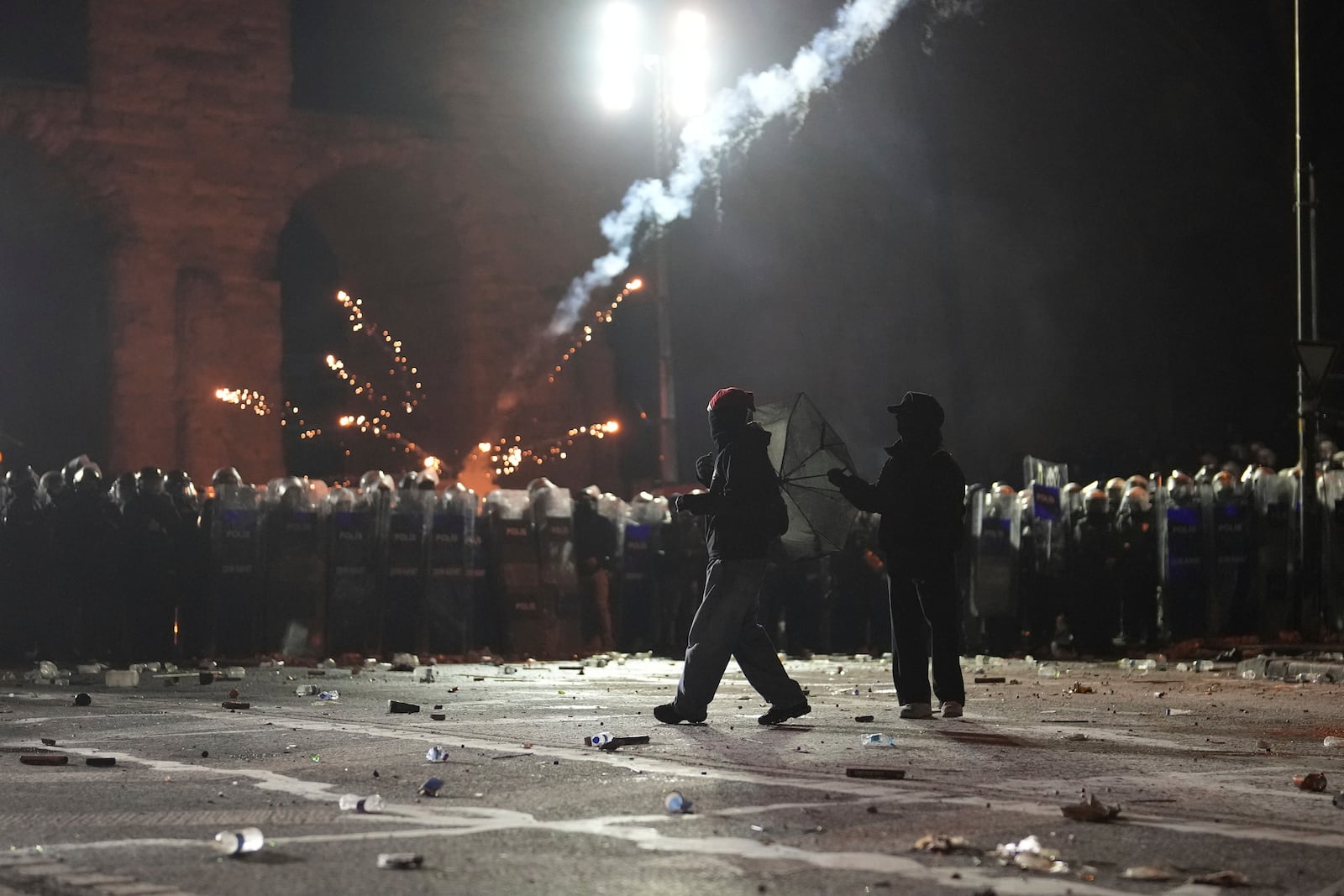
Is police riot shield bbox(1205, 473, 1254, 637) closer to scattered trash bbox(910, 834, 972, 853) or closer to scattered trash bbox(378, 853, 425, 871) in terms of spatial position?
scattered trash bbox(910, 834, 972, 853)

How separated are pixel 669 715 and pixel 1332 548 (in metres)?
12.6

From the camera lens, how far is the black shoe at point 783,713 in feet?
34.1

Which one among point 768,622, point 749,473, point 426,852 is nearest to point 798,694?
point 749,473

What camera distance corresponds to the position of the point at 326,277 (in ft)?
118

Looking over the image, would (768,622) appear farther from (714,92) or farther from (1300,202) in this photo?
(714,92)

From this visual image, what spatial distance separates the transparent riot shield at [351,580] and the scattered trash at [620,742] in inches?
434

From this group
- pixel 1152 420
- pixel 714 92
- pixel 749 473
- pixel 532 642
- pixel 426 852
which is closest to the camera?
pixel 426 852

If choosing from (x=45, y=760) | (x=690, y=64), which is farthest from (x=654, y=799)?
(x=690, y=64)

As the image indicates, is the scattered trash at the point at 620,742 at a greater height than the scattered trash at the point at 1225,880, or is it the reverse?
the scattered trash at the point at 620,742

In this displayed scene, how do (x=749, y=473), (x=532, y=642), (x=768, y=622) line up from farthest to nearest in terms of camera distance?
(x=768, y=622) < (x=532, y=642) < (x=749, y=473)

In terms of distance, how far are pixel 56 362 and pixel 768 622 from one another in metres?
17.1

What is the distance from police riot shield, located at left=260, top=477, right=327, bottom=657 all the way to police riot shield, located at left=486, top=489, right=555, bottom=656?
199 centimetres

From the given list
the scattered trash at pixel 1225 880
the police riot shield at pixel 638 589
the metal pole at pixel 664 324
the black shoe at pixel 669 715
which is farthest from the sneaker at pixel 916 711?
the metal pole at pixel 664 324

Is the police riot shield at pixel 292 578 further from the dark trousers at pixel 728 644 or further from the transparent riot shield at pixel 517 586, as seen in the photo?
the dark trousers at pixel 728 644
